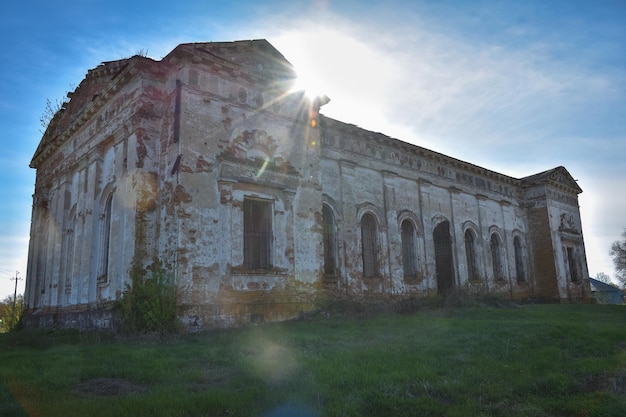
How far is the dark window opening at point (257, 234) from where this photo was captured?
44.1 ft

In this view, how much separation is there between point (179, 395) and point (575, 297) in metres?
27.1

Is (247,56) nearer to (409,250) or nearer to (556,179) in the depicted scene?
(409,250)

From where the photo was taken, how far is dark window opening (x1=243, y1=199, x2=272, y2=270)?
529 inches

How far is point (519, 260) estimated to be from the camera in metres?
26.2

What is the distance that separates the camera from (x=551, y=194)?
27.4 m

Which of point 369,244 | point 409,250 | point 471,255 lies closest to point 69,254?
point 369,244

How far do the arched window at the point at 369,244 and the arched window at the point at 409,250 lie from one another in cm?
180

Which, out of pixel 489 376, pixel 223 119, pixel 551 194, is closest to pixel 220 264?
pixel 223 119

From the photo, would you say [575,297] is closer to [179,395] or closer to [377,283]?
[377,283]

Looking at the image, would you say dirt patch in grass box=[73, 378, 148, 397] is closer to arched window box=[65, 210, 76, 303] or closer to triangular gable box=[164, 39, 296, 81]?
triangular gable box=[164, 39, 296, 81]

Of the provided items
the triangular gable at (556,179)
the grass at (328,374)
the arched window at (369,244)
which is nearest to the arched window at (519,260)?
the triangular gable at (556,179)

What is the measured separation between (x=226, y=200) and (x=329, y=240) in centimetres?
496

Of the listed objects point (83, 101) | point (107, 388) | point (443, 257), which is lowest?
point (107, 388)

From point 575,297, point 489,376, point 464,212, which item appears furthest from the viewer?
point 575,297
